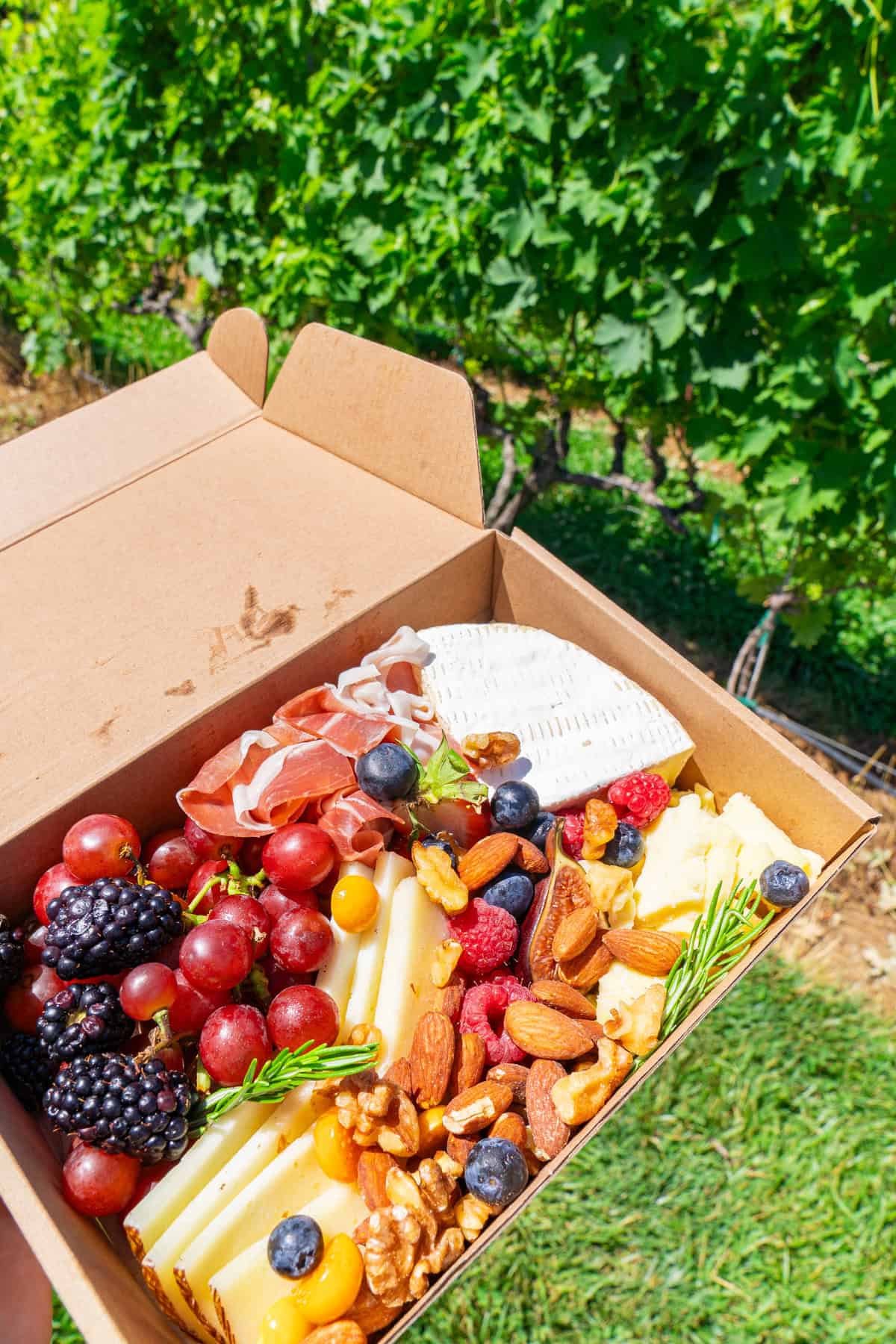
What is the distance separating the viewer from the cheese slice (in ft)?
5.76

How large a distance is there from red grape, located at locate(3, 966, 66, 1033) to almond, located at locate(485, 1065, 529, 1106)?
716 millimetres

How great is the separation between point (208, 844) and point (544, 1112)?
75 centimetres

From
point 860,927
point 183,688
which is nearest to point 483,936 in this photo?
point 183,688

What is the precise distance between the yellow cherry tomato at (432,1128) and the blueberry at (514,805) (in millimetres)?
497

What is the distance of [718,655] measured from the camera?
400 centimetres

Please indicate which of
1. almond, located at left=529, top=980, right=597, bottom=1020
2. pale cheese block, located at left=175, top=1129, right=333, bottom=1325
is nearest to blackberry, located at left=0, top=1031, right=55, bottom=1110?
pale cheese block, located at left=175, top=1129, right=333, bottom=1325

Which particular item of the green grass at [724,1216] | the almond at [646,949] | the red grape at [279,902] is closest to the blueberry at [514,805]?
the almond at [646,949]

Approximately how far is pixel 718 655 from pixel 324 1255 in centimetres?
322

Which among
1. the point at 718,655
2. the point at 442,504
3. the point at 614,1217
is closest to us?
the point at 442,504

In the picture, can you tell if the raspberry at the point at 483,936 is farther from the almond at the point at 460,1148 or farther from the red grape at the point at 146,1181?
the red grape at the point at 146,1181

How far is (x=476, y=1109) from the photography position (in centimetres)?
134

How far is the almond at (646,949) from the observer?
1.50m

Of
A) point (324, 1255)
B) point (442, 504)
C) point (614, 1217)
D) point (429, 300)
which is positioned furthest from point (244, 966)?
point (429, 300)

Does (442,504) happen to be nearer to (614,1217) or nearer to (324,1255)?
(324,1255)
